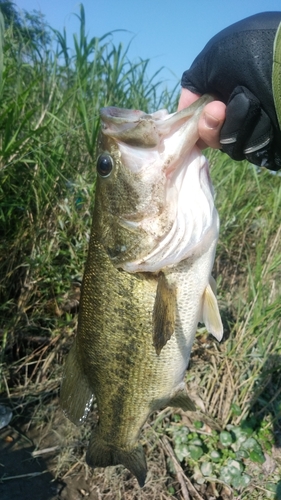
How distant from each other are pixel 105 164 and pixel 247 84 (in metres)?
0.56

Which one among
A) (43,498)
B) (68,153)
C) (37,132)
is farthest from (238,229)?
(43,498)

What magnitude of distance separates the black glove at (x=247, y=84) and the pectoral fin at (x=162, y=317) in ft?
1.86

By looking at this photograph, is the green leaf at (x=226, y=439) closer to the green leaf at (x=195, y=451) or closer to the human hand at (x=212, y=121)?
the green leaf at (x=195, y=451)

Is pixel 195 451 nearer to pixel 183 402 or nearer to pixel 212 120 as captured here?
pixel 183 402

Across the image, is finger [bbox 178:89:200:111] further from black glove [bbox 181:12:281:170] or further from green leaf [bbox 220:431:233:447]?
green leaf [bbox 220:431:233:447]

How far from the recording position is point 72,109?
347cm

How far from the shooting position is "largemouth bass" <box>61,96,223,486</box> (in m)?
1.44

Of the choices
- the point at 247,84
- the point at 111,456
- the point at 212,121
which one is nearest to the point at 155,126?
the point at 212,121

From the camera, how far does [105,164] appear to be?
1.51 meters

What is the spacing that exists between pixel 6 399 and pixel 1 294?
2.49 ft

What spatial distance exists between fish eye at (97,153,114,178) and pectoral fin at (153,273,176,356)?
48 centimetres

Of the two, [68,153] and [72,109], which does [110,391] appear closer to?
[68,153]

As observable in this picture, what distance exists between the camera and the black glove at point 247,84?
1.30 metres

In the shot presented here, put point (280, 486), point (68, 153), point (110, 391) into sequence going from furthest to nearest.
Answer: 1. point (68, 153)
2. point (280, 486)
3. point (110, 391)
